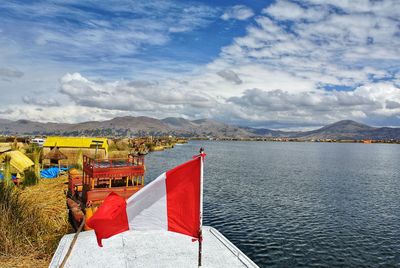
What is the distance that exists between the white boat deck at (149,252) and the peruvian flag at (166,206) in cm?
402

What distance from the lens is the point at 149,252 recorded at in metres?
15.2

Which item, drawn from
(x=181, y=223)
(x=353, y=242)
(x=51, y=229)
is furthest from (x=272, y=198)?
(x=181, y=223)

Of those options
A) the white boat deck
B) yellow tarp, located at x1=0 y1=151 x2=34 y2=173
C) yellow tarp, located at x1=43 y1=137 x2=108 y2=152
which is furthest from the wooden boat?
yellow tarp, located at x1=43 y1=137 x2=108 y2=152

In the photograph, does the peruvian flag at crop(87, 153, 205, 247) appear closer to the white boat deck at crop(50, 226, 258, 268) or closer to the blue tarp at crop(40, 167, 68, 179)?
the white boat deck at crop(50, 226, 258, 268)

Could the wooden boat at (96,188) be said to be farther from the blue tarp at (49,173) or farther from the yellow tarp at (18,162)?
the blue tarp at (49,173)

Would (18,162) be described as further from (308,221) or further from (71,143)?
(308,221)

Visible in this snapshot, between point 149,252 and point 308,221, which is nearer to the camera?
point 149,252

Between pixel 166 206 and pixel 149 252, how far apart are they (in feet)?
18.9

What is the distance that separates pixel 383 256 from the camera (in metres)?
23.3

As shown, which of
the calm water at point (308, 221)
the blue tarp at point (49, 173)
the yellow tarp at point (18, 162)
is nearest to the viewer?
the calm water at point (308, 221)

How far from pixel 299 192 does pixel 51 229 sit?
112 feet

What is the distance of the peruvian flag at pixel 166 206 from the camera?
10289 millimetres

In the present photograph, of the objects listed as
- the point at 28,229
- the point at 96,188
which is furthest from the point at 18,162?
the point at 28,229

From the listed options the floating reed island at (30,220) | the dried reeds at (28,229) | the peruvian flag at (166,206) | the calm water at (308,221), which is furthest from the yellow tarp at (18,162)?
the peruvian flag at (166,206)
